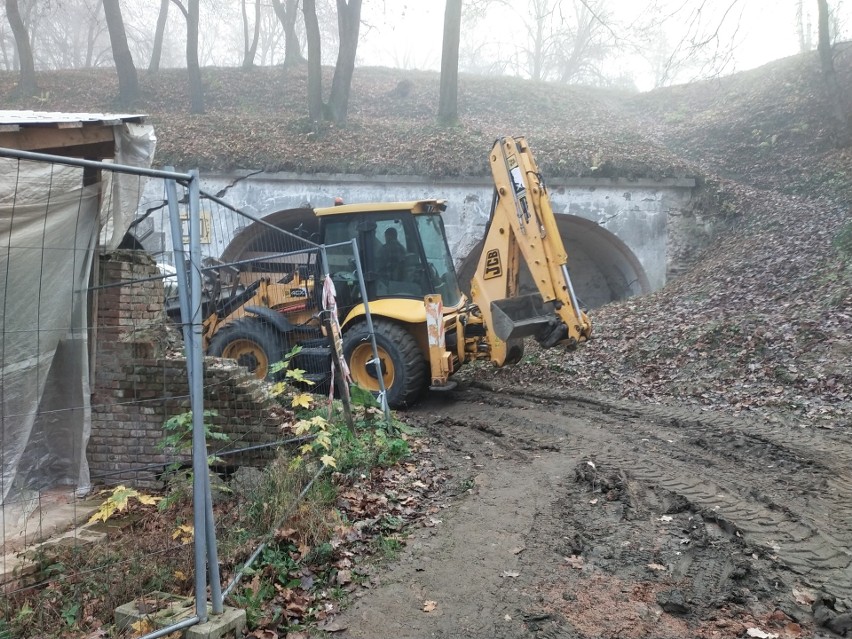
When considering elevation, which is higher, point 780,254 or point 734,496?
point 780,254

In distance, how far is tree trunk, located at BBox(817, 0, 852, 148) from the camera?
15.1 m

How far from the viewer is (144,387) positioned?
5.73 m

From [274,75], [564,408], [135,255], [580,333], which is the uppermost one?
[274,75]

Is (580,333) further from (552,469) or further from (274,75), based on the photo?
Result: (274,75)

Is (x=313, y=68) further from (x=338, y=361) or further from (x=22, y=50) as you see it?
(x=338, y=361)

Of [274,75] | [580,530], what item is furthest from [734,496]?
[274,75]

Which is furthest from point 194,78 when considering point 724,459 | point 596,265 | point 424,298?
point 724,459

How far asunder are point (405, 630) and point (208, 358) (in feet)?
11.8

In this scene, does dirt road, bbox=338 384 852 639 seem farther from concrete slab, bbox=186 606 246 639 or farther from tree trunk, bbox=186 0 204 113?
tree trunk, bbox=186 0 204 113

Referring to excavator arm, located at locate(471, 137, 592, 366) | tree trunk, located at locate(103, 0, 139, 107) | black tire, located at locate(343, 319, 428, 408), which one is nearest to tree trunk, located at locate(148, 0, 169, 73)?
tree trunk, located at locate(103, 0, 139, 107)

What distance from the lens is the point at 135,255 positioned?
6039 mm

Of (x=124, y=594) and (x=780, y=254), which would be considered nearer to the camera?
(x=124, y=594)

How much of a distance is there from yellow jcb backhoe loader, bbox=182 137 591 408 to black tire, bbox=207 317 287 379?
0.9 inches

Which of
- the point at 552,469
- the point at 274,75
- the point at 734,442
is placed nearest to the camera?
the point at 552,469
